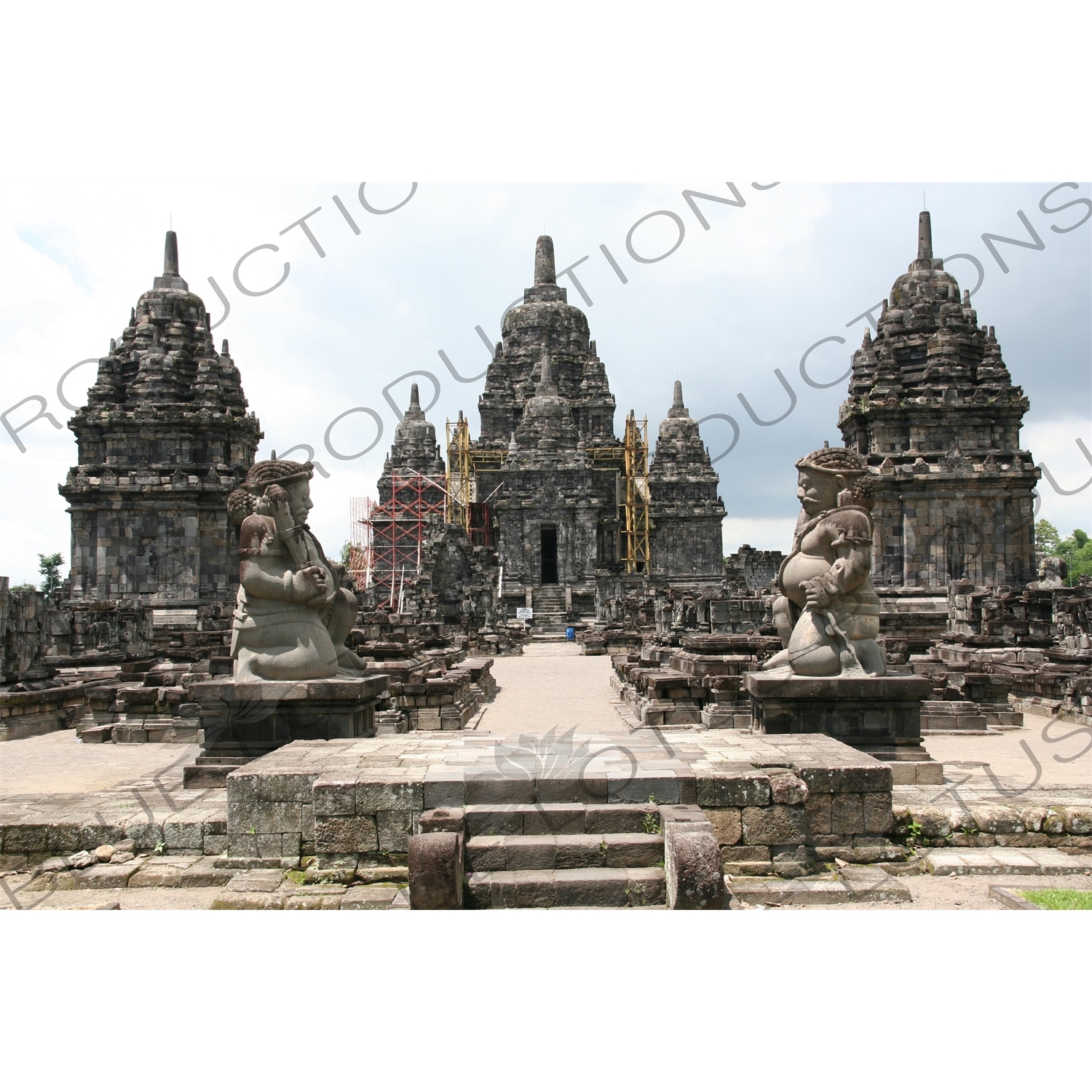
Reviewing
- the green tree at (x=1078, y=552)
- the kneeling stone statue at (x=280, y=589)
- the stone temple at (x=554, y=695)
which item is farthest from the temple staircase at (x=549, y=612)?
the green tree at (x=1078, y=552)

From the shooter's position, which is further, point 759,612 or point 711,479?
point 711,479

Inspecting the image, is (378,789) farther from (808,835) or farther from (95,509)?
(95,509)

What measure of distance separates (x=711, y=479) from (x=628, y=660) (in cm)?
3210

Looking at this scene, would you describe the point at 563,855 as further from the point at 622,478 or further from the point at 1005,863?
the point at 622,478

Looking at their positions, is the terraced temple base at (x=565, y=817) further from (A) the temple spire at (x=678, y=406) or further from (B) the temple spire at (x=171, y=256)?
(A) the temple spire at (x=678, y=406)

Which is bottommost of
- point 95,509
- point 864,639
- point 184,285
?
point 864,639

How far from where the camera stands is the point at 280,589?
21.3ft

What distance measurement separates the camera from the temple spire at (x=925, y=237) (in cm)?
2672

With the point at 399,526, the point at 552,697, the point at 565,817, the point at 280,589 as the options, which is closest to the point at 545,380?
the point at 399,526

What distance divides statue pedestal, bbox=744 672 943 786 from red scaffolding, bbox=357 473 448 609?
116 feet

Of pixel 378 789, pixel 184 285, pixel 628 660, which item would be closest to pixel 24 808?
pixel 378 789

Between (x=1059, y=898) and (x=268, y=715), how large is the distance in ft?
15.5

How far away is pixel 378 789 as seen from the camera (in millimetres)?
4660

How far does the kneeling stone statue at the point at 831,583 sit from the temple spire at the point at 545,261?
4373 cm
